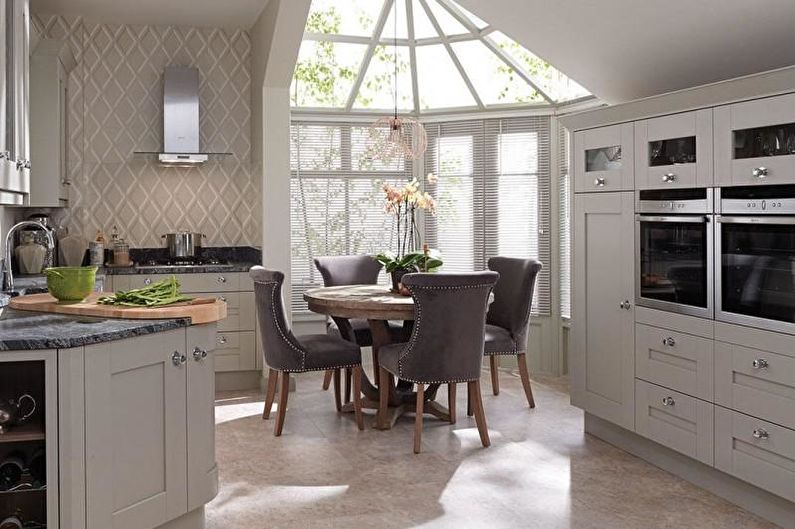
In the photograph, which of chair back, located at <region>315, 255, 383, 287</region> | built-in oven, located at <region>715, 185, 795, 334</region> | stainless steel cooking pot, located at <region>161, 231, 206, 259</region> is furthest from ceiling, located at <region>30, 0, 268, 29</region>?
built-in oven, located at <region>715, 185, 795, 334</region>

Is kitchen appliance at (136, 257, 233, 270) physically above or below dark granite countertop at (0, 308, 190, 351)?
above

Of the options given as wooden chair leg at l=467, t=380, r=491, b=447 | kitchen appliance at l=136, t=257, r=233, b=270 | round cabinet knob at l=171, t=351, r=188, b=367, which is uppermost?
kitchen appliance at l=136, t=257, r=233, b=270

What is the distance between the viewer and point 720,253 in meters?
3.76

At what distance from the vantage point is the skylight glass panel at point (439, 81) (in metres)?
6.90

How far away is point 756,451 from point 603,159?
177 cm

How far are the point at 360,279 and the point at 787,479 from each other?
353cm

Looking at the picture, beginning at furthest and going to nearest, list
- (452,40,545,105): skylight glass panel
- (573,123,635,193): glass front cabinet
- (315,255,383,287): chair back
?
(452,40,545,105): skylight glass panel, (315,255,383,287): chair back, (573,123,635,193): glass front cabinet

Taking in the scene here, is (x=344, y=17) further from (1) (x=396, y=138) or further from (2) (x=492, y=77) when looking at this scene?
(1) (x=396, y=138)

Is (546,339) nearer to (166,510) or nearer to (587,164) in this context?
(587,164)

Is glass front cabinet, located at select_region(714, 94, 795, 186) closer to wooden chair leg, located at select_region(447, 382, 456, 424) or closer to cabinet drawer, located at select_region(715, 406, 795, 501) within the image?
cabinet drawer, located at select_region(715, 406, 795, 501)

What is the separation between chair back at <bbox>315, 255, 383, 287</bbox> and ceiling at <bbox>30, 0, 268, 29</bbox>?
1.85m

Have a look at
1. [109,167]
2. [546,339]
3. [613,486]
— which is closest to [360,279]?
[546,339]

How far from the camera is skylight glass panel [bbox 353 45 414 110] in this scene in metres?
6.92

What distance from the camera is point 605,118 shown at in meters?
4.53
